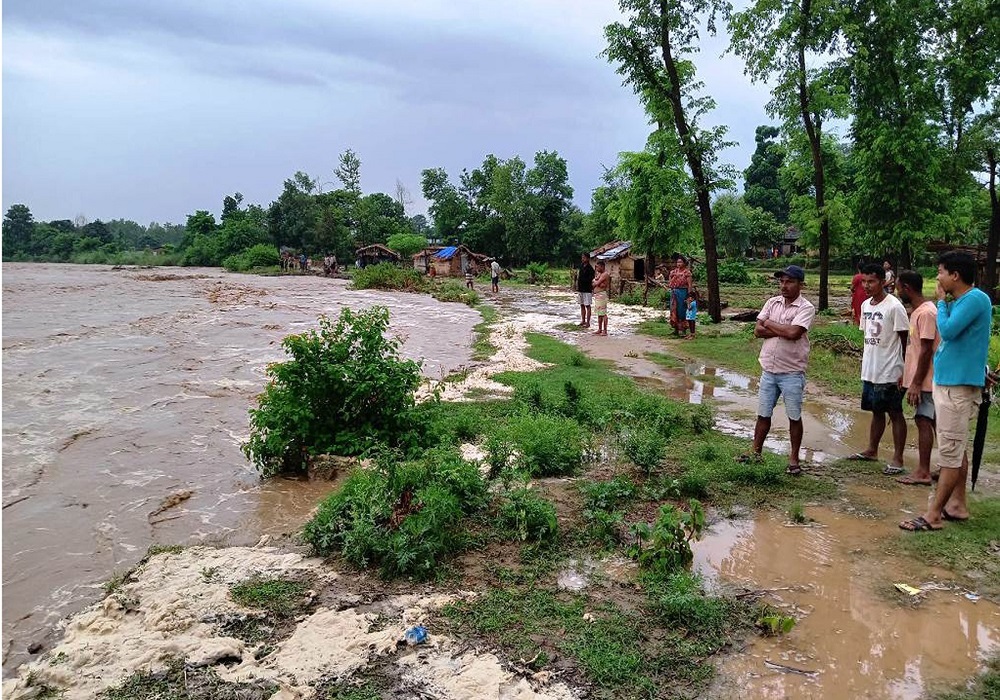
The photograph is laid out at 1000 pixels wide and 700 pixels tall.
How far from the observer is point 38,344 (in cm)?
1772

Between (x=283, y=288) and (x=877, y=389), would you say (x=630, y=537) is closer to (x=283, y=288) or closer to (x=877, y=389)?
(x=877, y=389)

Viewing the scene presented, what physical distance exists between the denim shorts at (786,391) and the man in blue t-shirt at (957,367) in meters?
1.38

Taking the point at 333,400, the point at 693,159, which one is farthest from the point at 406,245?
the point at 333,400

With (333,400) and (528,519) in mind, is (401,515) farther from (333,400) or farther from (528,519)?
(333,400)

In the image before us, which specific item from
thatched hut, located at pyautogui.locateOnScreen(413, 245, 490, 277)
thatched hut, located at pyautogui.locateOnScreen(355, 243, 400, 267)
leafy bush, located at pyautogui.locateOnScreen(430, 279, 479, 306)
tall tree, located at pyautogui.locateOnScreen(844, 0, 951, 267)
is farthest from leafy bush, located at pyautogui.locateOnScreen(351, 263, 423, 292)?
tall tree, located at pyautogui.locateOnScreen(844, 0, 951, 267)

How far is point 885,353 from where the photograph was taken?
6469 mm

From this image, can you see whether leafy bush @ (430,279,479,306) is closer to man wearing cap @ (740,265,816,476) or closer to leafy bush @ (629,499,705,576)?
man wearing cap @ (740,265,816,476)

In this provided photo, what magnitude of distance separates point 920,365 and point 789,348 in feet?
3.61

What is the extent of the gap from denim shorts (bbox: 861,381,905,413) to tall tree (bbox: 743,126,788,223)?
197 ft

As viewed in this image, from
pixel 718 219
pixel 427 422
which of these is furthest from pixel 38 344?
pixel 718 219

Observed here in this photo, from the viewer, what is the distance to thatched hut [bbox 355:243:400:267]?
54.6 m

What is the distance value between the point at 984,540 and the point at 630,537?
263 centimetres

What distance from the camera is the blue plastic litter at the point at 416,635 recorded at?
3748 millimetres

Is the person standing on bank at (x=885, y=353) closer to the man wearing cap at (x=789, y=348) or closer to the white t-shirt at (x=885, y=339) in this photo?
the white t-shirt at (x=885, y=339)
